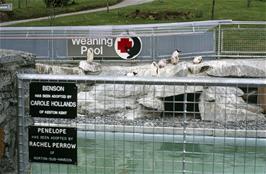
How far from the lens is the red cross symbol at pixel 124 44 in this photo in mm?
17562

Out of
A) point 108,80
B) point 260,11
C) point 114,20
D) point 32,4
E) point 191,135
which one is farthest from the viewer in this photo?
point 32,4

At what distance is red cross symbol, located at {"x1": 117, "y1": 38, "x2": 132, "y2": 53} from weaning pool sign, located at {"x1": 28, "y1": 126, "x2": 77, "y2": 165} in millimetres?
12438

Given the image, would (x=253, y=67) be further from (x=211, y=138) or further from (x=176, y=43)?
(x=211, y=138)

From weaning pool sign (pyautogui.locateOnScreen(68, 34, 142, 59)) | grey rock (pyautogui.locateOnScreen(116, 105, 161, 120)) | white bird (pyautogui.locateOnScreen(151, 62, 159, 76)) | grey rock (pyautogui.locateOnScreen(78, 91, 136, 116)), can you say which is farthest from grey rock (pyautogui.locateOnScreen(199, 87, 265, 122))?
weaning pool sign (pyautogui.locateOnScreen(68, 34, 142, 59))

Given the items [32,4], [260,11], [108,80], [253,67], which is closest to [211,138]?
[108,80]

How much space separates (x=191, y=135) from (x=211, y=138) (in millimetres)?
923

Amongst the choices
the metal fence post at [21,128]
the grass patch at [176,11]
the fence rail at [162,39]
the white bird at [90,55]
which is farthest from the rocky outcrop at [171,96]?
the grass patch at [176,11]

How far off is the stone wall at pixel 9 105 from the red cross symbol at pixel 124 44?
12.2 m

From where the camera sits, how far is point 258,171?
28.8ft

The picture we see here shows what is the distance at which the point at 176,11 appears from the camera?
3366cm

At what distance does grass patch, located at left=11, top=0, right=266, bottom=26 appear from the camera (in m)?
31.6

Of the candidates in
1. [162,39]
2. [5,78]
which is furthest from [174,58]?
[5,78]

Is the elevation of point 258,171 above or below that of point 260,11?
below

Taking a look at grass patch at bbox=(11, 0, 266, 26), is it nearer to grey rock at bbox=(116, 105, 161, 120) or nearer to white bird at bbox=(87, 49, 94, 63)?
white bird at bbox=(87, 49, 94, 63)
